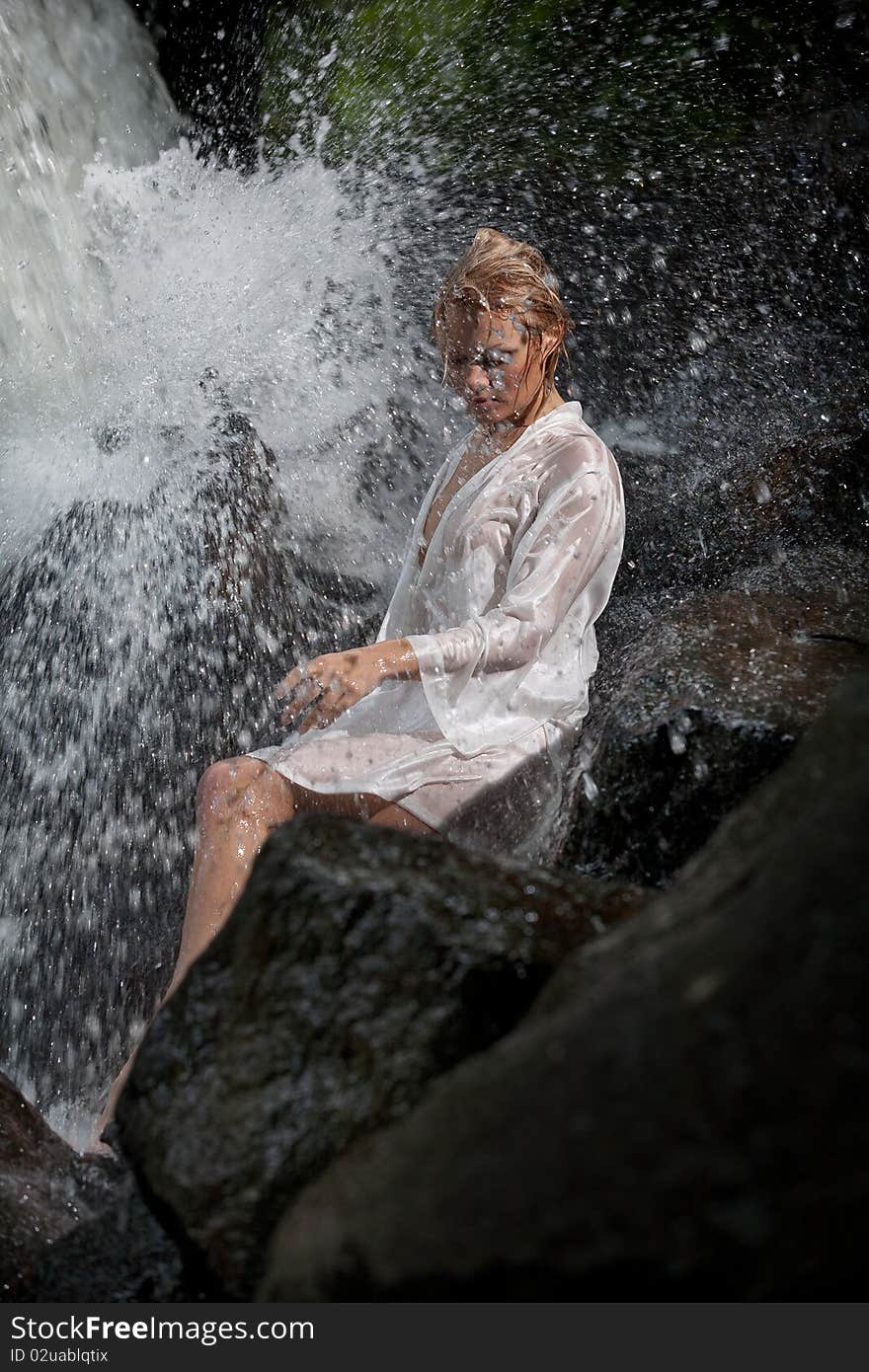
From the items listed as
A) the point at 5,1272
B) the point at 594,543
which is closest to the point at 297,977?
the point at 5,1272

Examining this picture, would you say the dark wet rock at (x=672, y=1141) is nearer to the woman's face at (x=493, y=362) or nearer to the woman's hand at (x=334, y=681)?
the woman's hand at (x=334, y=681)

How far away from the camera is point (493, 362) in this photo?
2.86m

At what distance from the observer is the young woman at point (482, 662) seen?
249cm

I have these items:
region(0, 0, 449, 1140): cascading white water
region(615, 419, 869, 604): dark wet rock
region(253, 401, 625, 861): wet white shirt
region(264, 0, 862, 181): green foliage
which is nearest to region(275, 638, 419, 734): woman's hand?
region(253, 401, 625, 861): wet white shirt

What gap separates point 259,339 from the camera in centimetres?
546

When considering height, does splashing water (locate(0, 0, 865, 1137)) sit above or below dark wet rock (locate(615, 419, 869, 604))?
above

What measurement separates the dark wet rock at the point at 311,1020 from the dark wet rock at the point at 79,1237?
28cm

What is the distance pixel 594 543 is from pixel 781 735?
2.06 ft

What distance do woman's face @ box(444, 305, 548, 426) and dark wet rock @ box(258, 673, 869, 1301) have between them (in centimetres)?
196

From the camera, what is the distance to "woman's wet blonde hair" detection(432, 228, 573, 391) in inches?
110

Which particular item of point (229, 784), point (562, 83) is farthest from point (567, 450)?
point (562, 83)

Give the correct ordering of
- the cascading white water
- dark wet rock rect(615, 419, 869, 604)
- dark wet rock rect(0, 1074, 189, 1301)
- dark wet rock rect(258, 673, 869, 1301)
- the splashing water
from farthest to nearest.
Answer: the cascading white water
the splashing water
dark wet rock rect(615, 419, 869, 604)
dark wet rock rect(0, 1074, 189, 1301)
dark wet rock rect(258, 673, 869, 1301)

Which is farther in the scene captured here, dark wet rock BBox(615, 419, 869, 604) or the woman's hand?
dark wet rock BBox(615, 419, 869, 604)

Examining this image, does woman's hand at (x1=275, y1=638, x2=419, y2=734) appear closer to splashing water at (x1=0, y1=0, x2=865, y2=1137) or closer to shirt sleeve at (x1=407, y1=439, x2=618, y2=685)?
shirt sleeve at (x1=407, y1=439, x2=618, y2=685)
